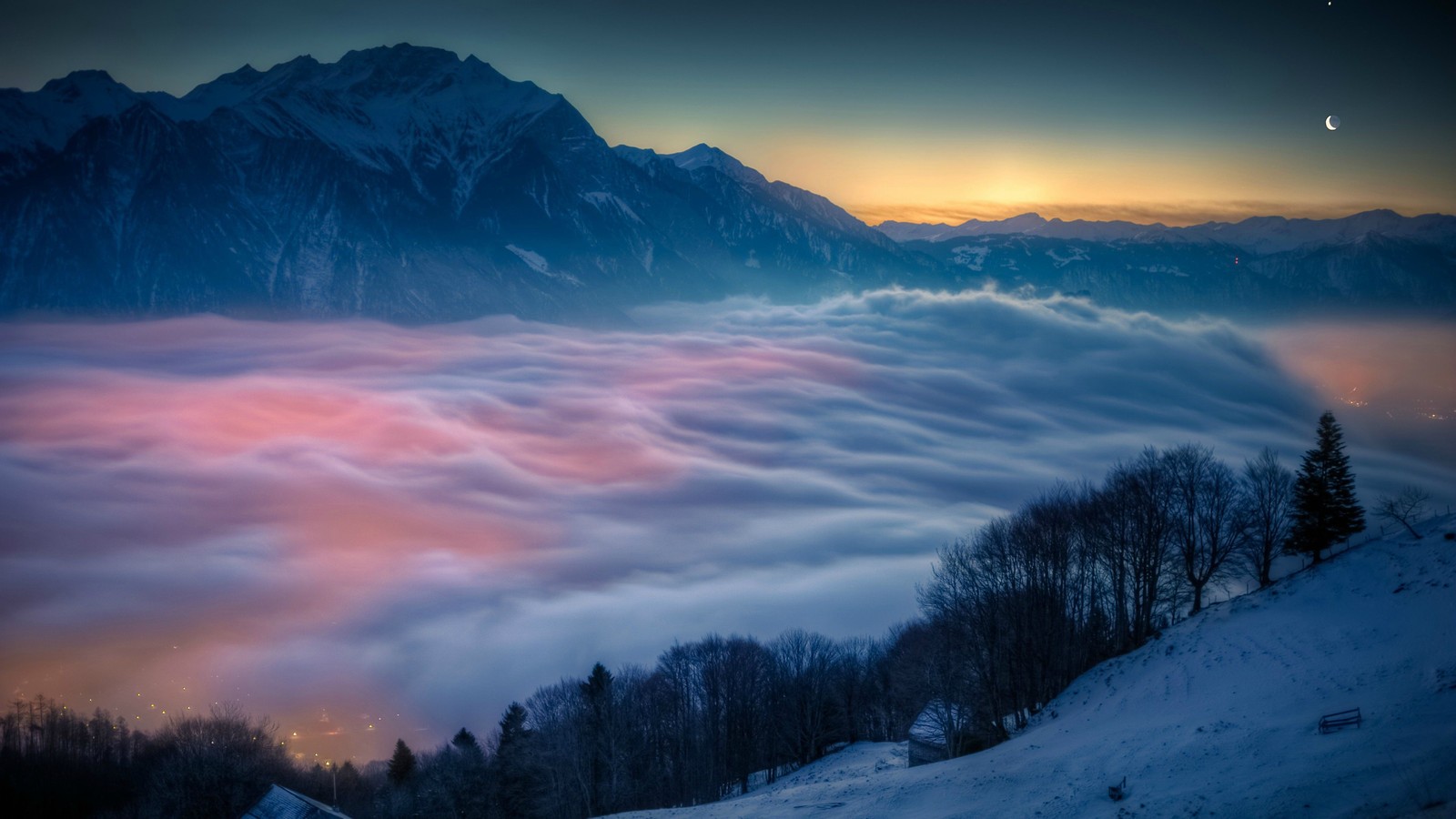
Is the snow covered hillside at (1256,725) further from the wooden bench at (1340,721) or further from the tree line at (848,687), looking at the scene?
the tree line at (848,687)

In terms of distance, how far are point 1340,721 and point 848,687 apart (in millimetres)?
54408

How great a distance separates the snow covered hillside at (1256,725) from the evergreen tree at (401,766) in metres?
36.7

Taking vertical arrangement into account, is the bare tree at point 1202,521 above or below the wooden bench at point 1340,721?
above

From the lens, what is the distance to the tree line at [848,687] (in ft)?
184

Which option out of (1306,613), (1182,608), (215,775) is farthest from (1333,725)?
(215,775)

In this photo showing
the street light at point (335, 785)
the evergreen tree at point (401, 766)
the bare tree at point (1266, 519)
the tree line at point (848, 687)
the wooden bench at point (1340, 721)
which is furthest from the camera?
the street light at point (335, 785)

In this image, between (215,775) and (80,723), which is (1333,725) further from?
(80,723)

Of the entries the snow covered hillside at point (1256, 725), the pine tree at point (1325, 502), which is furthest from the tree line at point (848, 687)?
the snow covered hillside at point (1256, 725)

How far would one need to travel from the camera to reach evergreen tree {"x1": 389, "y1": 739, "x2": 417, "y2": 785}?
76.1 metres

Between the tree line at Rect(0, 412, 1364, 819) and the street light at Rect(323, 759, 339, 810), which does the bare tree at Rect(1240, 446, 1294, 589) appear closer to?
the tree line at Rect(0, 412, 1364, 819)

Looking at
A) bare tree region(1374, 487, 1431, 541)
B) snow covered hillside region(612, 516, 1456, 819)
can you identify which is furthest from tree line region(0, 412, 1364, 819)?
snow covered hillside region(612, 516, 1456, 819)

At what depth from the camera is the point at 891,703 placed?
81750mm

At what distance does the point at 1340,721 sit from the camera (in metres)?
31.9

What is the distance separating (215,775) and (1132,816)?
66.5m
